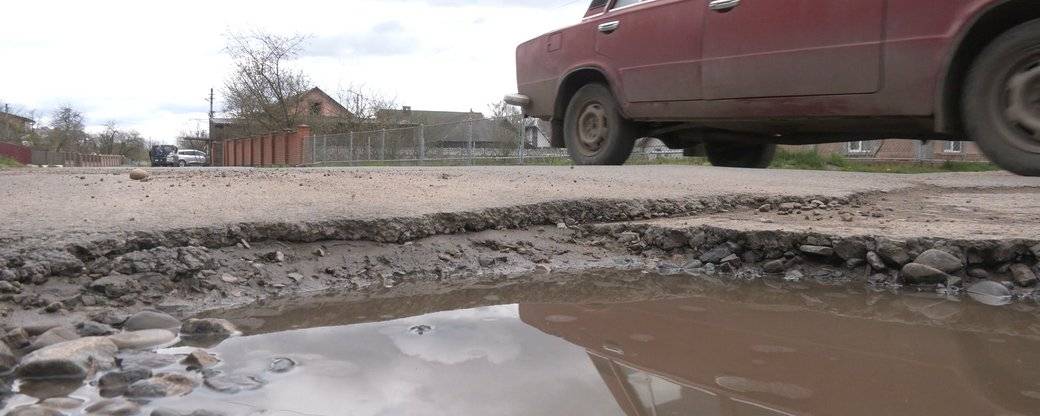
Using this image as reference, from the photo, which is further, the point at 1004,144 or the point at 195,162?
the point at 195,162

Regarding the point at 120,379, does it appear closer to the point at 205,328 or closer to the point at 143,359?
the point at 143,359

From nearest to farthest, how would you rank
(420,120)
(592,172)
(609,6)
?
(592,172)
(609,6)
(420,120)

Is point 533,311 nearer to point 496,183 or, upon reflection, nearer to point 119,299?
point 119,299

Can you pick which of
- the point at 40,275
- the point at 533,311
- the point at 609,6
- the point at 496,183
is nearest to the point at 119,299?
the point at 40,275

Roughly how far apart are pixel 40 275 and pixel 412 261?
1374mm

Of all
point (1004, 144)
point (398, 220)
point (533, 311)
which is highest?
point (1004, 144)

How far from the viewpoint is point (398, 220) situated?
3.35m

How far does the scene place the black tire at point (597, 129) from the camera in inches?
255

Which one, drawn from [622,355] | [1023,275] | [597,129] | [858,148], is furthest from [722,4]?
[858,148]

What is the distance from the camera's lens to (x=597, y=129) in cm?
676

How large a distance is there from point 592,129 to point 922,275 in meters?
4.10

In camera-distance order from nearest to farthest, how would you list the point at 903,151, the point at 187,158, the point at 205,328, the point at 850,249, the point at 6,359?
1. the point at 6,359
2. the point at 205,328
3. the point at 850,249
4. the point at 903,151
5. the point at 187,158

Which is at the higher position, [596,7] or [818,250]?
[596,7]

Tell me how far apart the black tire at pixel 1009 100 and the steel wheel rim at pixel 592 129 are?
3191 mm
